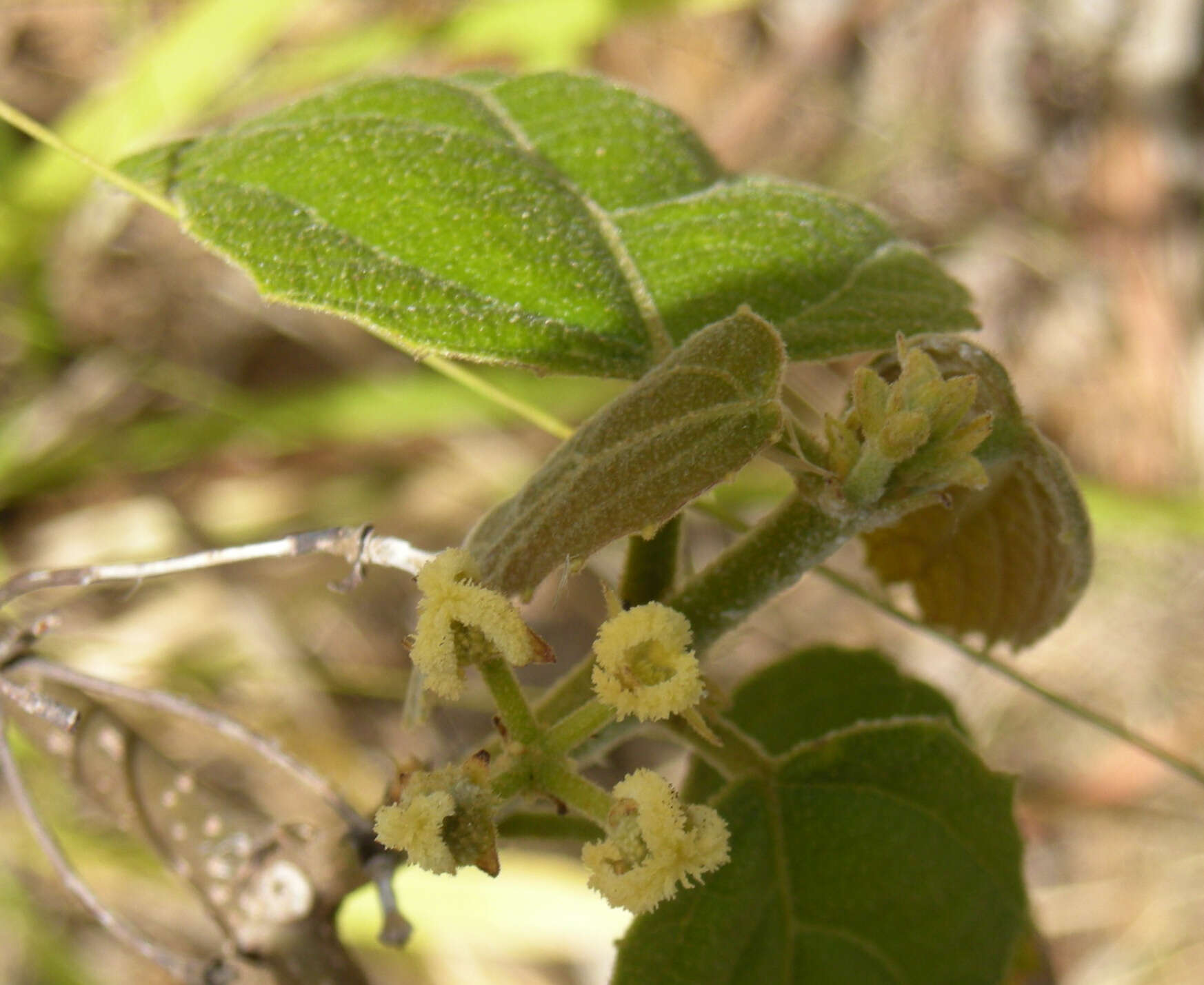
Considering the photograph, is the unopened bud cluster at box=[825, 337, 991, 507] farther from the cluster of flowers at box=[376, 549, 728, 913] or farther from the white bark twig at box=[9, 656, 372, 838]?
the white bark twig at box=[9, 656, 372, 838]

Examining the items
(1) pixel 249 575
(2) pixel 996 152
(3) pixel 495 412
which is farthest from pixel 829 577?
(2) pixel 996 152

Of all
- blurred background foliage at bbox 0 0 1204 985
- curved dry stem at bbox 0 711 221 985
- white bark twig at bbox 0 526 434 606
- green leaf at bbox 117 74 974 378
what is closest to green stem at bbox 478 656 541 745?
white bark twig at bbox 0 526 434 606

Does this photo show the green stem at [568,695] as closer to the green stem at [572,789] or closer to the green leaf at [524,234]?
the green stem at [572,789]

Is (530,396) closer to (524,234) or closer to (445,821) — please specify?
(524,234)

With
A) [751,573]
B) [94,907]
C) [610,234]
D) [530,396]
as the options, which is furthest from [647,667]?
[530,396]

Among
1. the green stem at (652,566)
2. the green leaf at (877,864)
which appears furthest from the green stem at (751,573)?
the green leaf at (877,864)

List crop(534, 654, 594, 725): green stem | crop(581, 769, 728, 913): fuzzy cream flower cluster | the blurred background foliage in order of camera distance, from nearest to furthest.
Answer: crop(581, 769, 728, 913): fuzzy cream flower cluster, crop(534, 654, 594, 725): green stem, the blurred background foliage

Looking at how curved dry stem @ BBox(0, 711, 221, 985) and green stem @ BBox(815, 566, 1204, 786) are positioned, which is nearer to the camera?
curved dry stem @ BBox(0, 711, 221, 985)

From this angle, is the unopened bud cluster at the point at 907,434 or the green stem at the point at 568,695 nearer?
the unopened bud cluster at the point at 907,434
